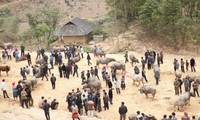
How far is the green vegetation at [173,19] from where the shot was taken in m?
42.8

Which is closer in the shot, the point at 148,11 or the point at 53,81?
the point at 53,81

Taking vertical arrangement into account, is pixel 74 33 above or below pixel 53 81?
above

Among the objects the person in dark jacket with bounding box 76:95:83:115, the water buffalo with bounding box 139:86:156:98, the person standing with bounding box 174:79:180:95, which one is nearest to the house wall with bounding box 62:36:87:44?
the water buffalo with bounding box 139:86:156:98

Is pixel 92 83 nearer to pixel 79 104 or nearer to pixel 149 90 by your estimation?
pixel 149 90

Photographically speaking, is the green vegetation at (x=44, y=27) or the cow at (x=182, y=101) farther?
the green vegetation at (x=44, y=27)

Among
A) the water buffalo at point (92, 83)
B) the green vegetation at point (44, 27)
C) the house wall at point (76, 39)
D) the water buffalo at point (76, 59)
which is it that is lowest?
the water buffalo at point (92, 83)

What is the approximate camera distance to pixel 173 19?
4375cm

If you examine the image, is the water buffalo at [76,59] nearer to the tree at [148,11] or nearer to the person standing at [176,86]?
the person standing at [176,86]

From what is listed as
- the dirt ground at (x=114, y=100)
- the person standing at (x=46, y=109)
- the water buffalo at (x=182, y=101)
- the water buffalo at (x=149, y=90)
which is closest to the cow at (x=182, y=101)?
the water buffalo at (x=182, y=101)

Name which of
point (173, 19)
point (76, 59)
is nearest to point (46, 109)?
point (76, 59)

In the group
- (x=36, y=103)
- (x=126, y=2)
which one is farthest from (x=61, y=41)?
(x=36, y=103)

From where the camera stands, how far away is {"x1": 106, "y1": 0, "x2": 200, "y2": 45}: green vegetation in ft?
140

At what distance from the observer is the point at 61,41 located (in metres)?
54.4

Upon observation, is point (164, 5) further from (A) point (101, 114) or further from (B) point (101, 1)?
(B) point (101, 1)
